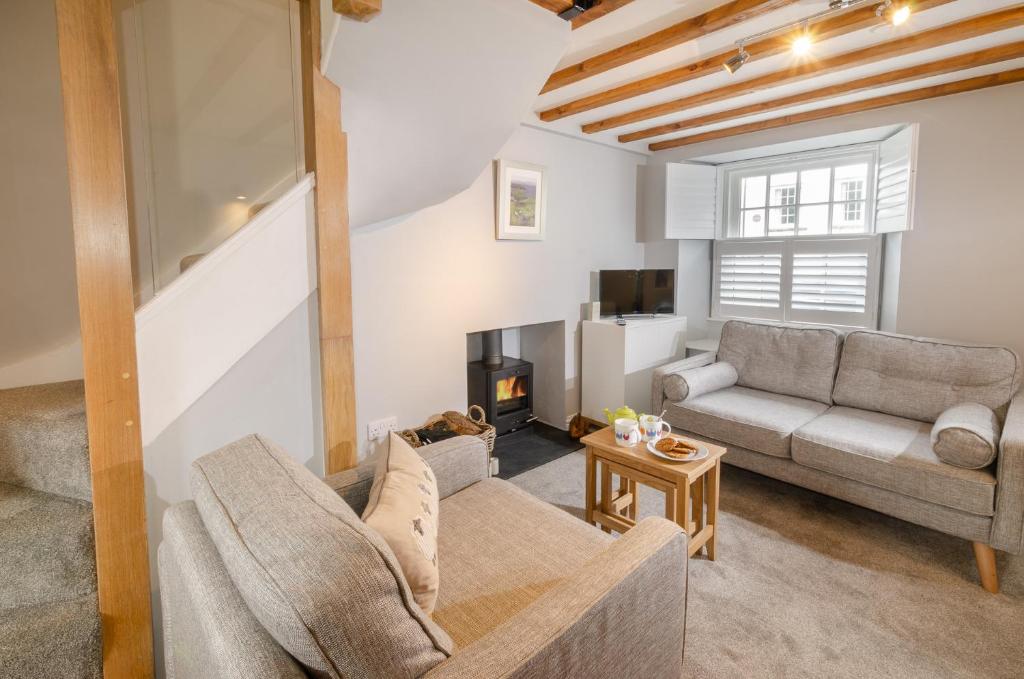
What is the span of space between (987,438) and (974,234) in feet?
5.36

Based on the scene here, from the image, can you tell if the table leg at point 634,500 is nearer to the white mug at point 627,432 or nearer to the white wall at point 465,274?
the white mug at point 627,432

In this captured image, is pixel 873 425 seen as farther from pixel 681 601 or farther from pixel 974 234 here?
pixel 681 601

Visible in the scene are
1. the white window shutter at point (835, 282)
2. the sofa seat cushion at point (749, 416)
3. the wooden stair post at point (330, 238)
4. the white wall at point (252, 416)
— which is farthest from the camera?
the white window shutter at point (835, 282)

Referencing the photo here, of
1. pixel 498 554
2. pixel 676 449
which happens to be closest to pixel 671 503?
pixel 676 449

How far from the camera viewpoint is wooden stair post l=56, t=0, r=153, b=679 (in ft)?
4.18

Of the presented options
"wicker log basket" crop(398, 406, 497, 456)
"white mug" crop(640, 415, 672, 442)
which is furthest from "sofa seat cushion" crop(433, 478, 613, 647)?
"wicker log basket" crop(398, 406, 497, 456)

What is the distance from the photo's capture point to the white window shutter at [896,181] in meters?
3.19

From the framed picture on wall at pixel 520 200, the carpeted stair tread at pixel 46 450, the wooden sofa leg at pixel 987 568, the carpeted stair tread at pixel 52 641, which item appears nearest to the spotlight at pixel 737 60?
the framed picture on wall at pixel 520 200

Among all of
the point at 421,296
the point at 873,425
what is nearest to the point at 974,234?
the point at 873,425

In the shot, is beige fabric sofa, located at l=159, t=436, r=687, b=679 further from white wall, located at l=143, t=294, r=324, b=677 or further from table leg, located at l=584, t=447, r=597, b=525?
table leg, located at l=584, t=447, r=597, b=525

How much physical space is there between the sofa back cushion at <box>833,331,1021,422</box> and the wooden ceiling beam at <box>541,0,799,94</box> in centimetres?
214

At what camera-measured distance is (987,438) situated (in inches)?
87.0

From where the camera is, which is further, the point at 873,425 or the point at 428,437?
the point at 428,437

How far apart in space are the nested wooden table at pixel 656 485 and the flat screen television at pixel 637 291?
6.19ft
